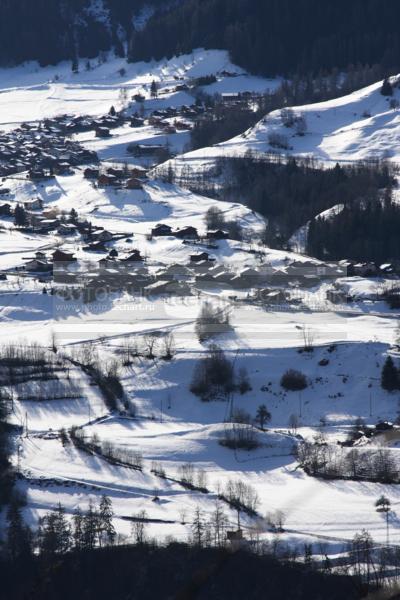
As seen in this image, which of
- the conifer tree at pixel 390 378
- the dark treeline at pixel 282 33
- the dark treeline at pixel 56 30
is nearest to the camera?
the conifer tree at pixel 390 378

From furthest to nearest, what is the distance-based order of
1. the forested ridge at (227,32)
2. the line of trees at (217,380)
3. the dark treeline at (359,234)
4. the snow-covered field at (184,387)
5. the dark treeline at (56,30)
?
1. the dark treeline at (56,30)
2. the forested ridge at (227,32)
3. the dark treeline at (359,234)
4. the line of trees at (217,380)
5. the snow-covered field at (184,387)

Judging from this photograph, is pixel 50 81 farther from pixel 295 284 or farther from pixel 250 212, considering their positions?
pixel 295 284

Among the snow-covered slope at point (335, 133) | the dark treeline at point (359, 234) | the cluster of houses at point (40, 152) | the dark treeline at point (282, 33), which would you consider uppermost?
the dark treeline at point (282, 33)

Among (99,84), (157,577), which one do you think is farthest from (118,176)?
(157,577)

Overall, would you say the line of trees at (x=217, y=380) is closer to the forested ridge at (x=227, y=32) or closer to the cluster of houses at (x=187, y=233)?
the cluster of houses at (x=187, y=233)

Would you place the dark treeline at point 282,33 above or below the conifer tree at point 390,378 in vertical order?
above

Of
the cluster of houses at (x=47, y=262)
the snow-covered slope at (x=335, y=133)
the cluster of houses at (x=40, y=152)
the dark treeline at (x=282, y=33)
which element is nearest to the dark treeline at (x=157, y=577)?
the cluster of houses at (x=47, y=262)

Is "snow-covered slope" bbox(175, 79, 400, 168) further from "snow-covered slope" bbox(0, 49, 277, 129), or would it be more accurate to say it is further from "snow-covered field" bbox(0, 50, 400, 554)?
"snow-covered slope" bbox(0, 49, 277, 129)
